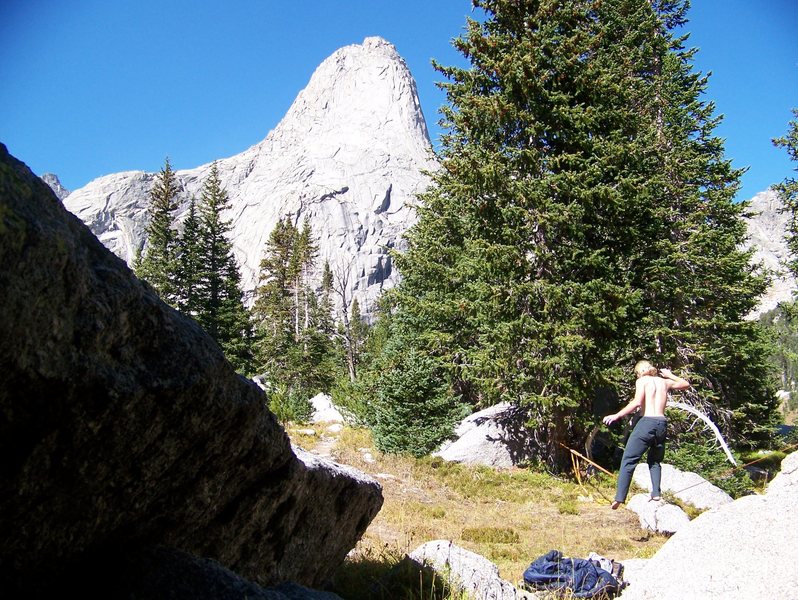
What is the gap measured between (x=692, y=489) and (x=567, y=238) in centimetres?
713

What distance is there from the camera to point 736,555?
4180 millimetres

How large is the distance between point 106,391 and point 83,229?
80 centimetres

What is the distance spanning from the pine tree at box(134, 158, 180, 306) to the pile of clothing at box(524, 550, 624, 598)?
31.1m

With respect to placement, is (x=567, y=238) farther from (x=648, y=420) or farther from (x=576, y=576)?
(x=576, y=576)

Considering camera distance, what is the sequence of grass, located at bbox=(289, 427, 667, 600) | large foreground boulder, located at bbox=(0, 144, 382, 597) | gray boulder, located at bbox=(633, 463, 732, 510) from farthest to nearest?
1. gray boulder, located at bbox=(633, 463, 732, 510)
2. grass, located at bbox=(289, 427, 667, 600)
3. large foreground boulder, located at bbox=(0, 144, 382, 597)

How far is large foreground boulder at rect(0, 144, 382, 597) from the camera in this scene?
6.45 ft

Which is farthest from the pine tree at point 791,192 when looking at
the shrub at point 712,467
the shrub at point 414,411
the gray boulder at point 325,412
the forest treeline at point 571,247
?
the gray boulder at point 325,412

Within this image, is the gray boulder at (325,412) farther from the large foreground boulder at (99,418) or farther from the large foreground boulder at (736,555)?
the large foreground boulder at (99,418)

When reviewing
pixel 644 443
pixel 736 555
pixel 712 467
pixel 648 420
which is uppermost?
pixel 648 420

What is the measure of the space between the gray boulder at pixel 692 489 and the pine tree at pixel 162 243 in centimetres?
2950

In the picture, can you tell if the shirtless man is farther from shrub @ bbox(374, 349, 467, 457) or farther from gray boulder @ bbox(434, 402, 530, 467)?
shrub @ bbox(374, 349, 467, 457)

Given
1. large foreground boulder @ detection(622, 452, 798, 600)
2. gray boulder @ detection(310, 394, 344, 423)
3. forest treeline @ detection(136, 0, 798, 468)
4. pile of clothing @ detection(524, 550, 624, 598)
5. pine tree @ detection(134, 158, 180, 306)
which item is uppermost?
pine tree @ detection(134, 158, 180, 306)

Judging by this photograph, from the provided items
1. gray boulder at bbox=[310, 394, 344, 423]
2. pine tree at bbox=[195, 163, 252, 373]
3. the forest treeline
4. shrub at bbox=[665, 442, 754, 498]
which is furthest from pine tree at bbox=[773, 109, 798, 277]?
pine tree at bbox=[195, 163, 252, 373]

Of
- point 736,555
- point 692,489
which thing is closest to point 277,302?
point 692,489
